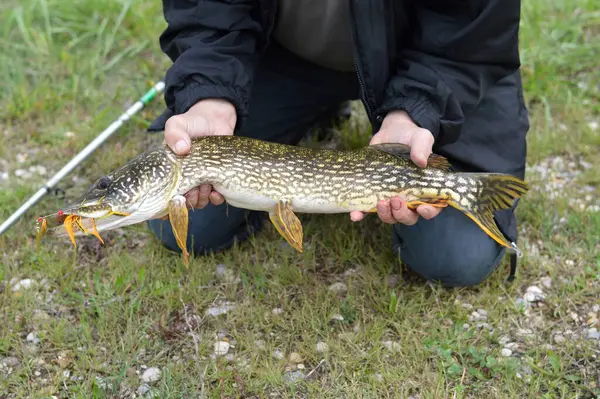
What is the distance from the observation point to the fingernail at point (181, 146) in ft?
8.79

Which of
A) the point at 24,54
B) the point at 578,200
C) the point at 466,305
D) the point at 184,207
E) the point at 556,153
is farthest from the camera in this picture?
the point at 24,54

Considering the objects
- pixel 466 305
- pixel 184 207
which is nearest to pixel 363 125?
pixel 466 305

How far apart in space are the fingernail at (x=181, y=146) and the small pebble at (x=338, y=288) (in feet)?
3.30

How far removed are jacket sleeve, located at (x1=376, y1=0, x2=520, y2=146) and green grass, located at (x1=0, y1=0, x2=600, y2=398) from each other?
78 cm

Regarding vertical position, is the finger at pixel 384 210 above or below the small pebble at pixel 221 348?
above

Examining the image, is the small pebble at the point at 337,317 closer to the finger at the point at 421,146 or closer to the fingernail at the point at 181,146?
the finger at the point at 421,146

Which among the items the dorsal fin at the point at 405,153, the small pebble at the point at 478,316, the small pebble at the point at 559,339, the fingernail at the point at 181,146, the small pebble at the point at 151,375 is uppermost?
the fingernail at the point at 181,146

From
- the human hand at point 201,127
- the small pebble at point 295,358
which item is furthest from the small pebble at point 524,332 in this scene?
the human hand at point 201,127

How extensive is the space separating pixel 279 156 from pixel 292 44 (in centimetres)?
89

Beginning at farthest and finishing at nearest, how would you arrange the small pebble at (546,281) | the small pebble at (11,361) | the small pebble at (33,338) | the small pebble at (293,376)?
the small pebble at (546,281) < the small pebble at (33,338) < the small pebble at (11,361) < the small pebble at (293,376)

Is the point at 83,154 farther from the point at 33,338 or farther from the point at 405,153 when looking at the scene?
the point at 405,153

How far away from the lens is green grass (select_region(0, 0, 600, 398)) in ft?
9.05

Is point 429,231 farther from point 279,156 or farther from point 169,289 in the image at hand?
point 169,289

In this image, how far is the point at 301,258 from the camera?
341cm
